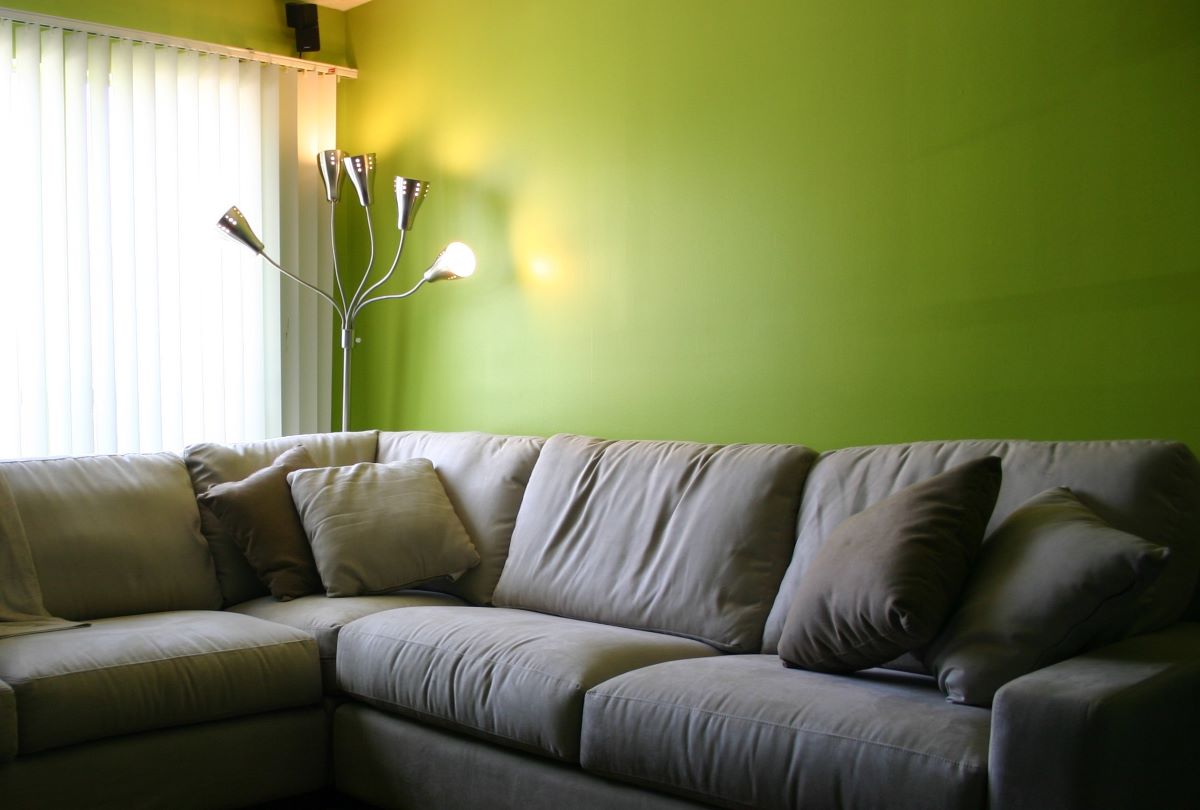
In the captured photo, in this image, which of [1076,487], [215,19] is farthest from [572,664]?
[215,19]

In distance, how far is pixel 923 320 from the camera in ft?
10.5

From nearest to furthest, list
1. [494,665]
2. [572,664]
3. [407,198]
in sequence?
[572,664] → [494,665] → [407,198]

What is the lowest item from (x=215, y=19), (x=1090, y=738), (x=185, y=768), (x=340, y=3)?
(x=185, y=768)

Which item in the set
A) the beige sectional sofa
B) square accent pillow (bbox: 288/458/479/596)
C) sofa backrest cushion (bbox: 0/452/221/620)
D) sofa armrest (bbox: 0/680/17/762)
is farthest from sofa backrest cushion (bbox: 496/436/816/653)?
sofa armrest (bbox: 0/680/17/762)

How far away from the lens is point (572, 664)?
2592mm

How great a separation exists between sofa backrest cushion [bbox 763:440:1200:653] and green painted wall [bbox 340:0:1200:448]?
1.14 feet

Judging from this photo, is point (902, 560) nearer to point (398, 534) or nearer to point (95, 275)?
point (398, 534)

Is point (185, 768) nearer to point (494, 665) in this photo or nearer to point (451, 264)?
point (494, 665)

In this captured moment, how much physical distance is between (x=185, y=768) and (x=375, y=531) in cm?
92

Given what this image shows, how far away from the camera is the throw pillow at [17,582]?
10.2ft

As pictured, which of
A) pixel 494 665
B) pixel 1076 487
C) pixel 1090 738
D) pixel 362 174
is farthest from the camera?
pixel 362 174

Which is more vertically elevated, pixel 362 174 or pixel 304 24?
pixel 304 24

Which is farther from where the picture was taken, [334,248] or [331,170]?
[334,248]

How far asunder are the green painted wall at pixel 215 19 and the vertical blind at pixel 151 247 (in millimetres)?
110
